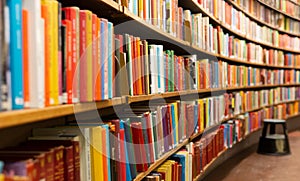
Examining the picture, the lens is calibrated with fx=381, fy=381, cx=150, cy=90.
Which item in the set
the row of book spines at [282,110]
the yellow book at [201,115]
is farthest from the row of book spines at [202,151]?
the row of book spines at [282,110]

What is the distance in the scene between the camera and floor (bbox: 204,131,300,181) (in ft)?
12.1

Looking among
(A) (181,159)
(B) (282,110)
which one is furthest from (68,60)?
(B) (282,110)

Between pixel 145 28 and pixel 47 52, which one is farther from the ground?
pixel 145 28

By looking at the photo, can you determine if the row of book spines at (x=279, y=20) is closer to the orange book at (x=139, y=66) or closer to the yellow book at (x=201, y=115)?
the yellow book at (x=201, y=115)

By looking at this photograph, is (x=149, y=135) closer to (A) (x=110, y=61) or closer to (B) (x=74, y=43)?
(A) (x=110, y=61)

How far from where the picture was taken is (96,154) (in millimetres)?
1325

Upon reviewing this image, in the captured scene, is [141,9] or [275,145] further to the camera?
[275,145]

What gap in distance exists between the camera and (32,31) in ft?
2.89

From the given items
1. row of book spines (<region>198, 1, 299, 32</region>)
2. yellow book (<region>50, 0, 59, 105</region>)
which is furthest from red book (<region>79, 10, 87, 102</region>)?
row of book spines (<region>198, 1, 299, 32</region>)

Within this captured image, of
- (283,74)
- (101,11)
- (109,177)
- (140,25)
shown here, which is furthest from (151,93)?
(283,74)

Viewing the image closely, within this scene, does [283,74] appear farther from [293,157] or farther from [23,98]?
[23,98]

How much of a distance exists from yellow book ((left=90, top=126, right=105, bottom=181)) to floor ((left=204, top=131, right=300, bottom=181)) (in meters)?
2.47

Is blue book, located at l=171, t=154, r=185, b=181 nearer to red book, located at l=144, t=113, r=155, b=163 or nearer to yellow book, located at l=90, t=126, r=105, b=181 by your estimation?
red book, located at l=144, t=113, r=155, b=163

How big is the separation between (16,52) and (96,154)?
1.92 feet
